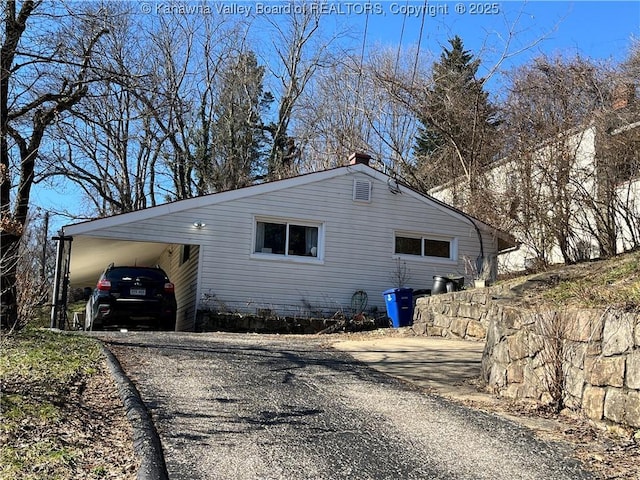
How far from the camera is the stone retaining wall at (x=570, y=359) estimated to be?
4.83m

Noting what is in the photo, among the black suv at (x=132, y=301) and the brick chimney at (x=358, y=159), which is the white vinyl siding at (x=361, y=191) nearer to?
the brick chimney at (x=358, y=159)

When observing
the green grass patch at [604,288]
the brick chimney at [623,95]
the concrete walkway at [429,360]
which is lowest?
the concrete walkway at [429,360]

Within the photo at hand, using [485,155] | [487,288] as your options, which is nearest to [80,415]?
[487,288]

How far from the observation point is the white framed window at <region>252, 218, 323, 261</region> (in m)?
15.5

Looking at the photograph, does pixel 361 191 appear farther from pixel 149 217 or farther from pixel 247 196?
pixel 149 217

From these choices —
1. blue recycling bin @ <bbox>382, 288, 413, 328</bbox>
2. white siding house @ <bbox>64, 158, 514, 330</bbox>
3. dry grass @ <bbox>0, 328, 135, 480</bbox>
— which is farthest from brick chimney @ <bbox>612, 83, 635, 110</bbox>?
dry grass @ <bbox>0, 328, 135, 480</bbox>

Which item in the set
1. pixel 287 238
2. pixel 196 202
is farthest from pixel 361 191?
pixel 196 202

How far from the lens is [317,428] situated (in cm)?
475

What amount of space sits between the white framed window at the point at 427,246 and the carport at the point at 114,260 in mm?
5724

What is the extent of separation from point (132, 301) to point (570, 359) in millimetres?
9500

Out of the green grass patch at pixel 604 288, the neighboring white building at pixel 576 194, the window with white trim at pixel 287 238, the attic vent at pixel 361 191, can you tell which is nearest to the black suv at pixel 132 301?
the window with white trim at pixel 287 238

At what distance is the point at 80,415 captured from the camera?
4586 millimetres

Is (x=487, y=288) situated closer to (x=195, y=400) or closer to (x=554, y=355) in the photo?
(x=554, y=355)

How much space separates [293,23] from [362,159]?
15521mm
